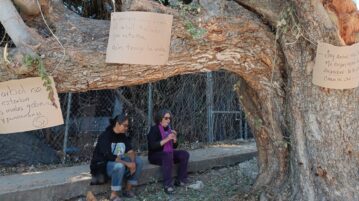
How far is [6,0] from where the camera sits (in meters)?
3.51

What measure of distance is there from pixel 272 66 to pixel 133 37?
144 centimetres

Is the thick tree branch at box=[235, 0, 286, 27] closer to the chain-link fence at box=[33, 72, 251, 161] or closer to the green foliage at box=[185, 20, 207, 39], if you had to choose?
the green foliage at box=[185, 20, 207, 39]

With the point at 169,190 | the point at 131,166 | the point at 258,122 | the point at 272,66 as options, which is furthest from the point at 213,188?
the point at 272,66

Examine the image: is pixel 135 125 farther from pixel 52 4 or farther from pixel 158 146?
pixel 52 4

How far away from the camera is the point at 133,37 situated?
3.53 meters

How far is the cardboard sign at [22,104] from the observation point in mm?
3490

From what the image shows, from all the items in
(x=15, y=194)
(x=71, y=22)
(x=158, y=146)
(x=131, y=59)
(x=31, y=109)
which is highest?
(x=71, y=22)

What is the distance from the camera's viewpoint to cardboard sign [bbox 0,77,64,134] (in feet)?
11.5

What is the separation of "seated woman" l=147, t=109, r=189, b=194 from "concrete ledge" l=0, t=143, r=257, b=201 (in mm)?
270

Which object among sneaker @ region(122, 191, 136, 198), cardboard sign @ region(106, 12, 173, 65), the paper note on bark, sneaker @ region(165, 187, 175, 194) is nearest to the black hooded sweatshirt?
sneaker @ region(122, 191, 136, 198)

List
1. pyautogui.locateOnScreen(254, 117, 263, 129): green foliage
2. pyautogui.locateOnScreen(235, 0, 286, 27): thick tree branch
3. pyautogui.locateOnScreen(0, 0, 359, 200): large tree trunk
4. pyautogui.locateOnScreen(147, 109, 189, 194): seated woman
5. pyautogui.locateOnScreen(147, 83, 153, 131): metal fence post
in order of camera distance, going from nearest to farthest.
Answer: pyautogui.locateOnScreen(0, 0, 359, 200): large tree trunk
pyautogui.locateOnScreen(235, 0, 286, 27): thick tree branch
pyautogui.locateOnScreen(254, 117, 263, 129): green foliage
pyautogui.locateOnScreen(147, 109, 189, 194): seated woman
pyautogui.locateOnScreen(147, 83, 153, 131): metal fence post

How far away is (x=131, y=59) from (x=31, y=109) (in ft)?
2.78

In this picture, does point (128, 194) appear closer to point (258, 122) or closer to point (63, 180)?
point (63, 180)

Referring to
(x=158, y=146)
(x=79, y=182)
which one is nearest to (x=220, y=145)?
(x=158, y=146)
